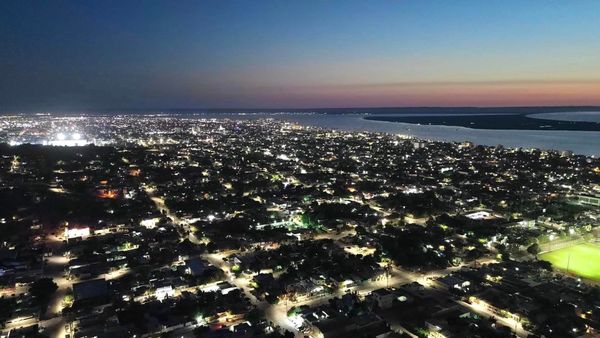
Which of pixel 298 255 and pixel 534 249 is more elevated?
pixel 534 249

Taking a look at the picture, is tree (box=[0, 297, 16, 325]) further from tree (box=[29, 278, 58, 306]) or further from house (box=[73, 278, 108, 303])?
house (box=[73, 278, 108, 303])

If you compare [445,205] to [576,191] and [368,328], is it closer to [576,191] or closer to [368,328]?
[576,191]

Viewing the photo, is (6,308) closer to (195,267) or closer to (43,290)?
(43,290)

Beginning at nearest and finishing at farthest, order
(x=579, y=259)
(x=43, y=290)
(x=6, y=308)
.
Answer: (x=6, y=308) → (x=43, y=290) → (x=579, y=259)

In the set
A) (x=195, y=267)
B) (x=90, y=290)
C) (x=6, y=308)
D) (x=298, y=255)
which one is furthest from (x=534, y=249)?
(x=6, y=308)

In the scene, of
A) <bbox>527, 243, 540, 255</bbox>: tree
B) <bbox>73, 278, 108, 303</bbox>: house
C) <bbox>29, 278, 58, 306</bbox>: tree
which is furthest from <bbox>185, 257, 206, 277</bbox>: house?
<bbox>527, 243, 540, 255</bbox>: tree

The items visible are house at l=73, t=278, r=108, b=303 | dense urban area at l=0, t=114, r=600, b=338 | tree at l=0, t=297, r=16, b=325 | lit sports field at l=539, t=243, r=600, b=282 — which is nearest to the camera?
dense urban area at l=0, t=114, r=600, b=338

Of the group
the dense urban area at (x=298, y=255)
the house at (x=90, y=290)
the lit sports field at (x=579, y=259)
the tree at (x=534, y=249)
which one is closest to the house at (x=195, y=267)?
the dense urban area at (x=298, y=255)
